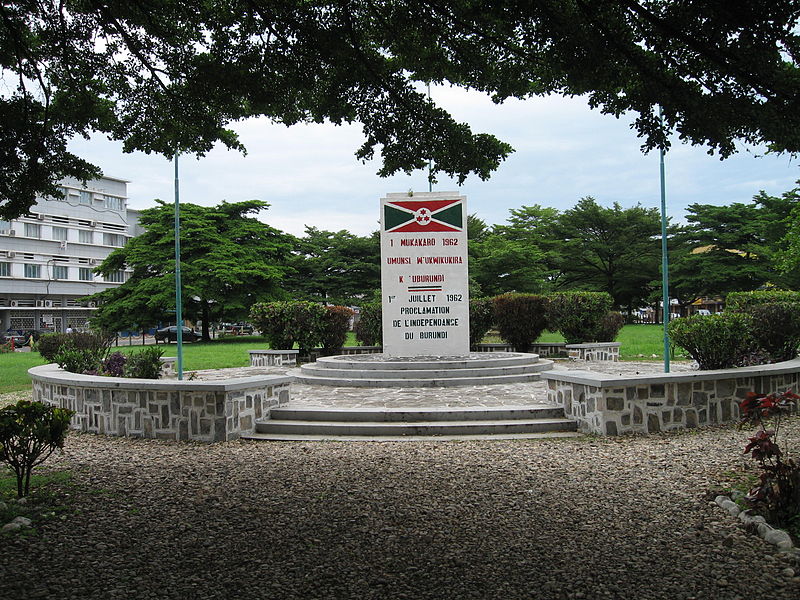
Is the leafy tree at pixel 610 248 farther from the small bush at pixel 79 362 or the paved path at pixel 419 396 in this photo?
the small bush at pixel 79 362

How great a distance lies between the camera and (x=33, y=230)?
2044 inches

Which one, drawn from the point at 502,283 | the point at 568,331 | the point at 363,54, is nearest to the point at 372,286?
the point at 502,283

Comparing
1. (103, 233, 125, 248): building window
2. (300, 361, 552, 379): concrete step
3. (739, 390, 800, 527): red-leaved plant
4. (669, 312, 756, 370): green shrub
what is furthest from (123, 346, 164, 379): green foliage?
(103, 233, 125, 248): building window

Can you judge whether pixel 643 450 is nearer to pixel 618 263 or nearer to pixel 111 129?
pixel 111 129

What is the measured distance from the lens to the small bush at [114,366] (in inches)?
386

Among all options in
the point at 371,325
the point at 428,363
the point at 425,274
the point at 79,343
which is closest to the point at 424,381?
the point at 428,363

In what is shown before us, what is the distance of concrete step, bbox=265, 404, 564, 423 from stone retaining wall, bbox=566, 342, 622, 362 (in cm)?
826

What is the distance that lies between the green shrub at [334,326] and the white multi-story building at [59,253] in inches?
1535

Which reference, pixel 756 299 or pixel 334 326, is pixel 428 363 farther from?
pixel 756 299

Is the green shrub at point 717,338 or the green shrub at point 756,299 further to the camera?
the green shrub at point 756,299

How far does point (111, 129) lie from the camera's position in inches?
276

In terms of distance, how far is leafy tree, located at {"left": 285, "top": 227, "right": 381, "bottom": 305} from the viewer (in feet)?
122

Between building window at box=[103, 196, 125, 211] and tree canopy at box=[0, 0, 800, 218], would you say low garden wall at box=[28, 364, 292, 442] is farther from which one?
building window at box=[103, 196, 125, 211]

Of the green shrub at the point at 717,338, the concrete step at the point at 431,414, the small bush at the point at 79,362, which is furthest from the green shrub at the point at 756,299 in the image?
the small bush at the point at 79,362
